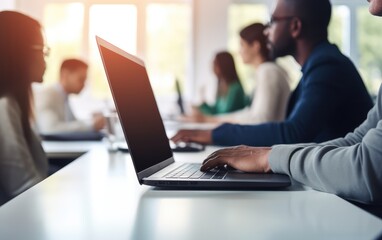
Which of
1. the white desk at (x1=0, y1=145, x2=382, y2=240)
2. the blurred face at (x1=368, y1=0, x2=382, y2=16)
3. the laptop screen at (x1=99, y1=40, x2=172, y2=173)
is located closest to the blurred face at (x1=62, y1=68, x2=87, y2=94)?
the laptop screen at (x1=99, y1=40, x2=172, y2=173)

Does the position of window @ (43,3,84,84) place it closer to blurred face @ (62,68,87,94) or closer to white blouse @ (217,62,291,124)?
blurred face @ (62,68,87,94)

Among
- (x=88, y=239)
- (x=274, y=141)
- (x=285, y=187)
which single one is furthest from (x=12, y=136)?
(x=88, y=239)

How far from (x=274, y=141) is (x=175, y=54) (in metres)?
5.31

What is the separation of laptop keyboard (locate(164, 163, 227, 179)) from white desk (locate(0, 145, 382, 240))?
3.2 inches

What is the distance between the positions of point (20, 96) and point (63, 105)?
1.73 metres

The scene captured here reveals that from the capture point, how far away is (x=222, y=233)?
2.20 ft

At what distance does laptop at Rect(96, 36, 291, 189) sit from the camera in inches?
39.4

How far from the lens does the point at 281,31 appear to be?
1994mm

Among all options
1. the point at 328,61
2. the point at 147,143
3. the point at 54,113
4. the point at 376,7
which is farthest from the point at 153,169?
the point at 54,113

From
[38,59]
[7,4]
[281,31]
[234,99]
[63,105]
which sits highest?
[281,31]

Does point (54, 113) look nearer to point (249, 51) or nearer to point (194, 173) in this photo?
point (249, 51)

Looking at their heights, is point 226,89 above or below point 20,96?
below

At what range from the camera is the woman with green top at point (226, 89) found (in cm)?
436

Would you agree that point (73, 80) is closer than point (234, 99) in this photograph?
Yes
